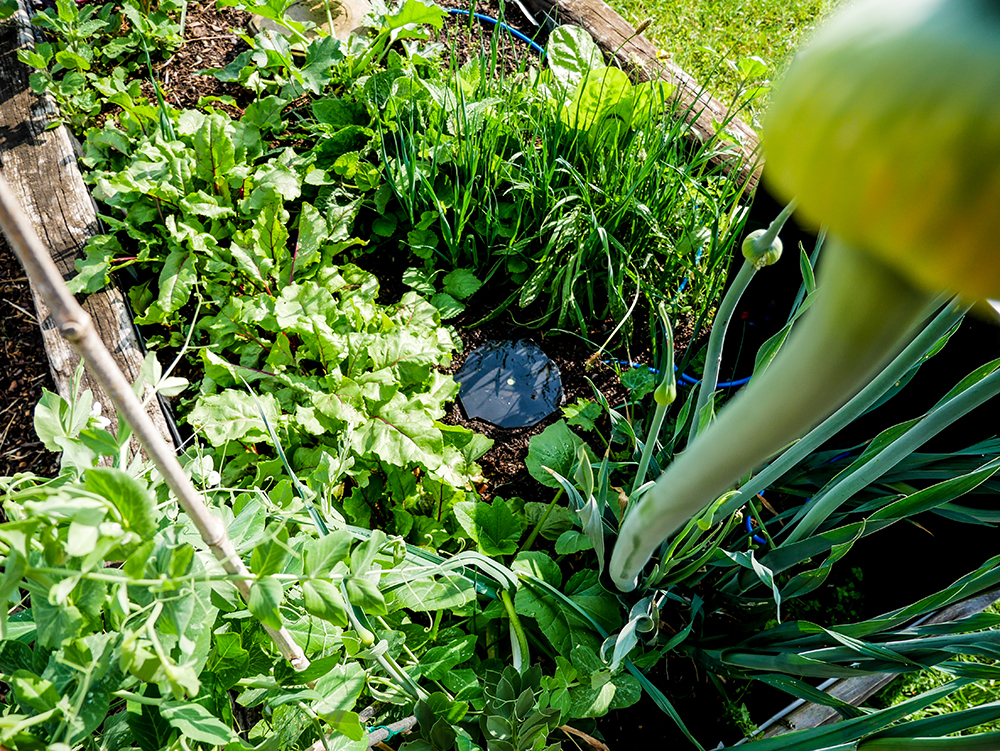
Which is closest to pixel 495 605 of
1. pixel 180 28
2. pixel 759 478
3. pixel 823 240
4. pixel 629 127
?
pixel 759 478

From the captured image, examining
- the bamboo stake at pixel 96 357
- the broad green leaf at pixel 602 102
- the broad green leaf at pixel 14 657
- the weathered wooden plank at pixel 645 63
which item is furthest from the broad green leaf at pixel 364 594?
the weathered wooden plank at pixel 645 63

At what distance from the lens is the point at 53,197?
1824 mm

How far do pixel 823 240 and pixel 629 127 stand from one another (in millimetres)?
936

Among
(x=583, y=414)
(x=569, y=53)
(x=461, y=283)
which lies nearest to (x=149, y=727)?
(x=583, y=414)

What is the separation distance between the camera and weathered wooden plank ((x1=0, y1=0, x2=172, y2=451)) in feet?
5.40

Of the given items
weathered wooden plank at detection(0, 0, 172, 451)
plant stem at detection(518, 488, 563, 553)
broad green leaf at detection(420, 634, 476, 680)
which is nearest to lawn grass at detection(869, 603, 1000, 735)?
plant stem at detection(518, 488, 563, 553)

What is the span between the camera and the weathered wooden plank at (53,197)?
5.40 feet

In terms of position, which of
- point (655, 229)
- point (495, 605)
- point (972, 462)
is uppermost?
point (972, 462)

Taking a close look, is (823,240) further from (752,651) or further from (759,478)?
(752,651)

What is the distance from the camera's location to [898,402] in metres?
1.30

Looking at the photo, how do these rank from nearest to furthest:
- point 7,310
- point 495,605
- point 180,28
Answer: point 495,605 → point 7,310 → point 180,28

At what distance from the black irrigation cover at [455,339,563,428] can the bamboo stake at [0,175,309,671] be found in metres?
1.14

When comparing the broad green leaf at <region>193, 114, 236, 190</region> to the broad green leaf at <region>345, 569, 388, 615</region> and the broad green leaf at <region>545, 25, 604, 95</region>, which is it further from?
the broad green leaf at <region>345, 569, 388, 615</region>

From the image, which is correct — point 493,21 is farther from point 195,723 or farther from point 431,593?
point 195,723
